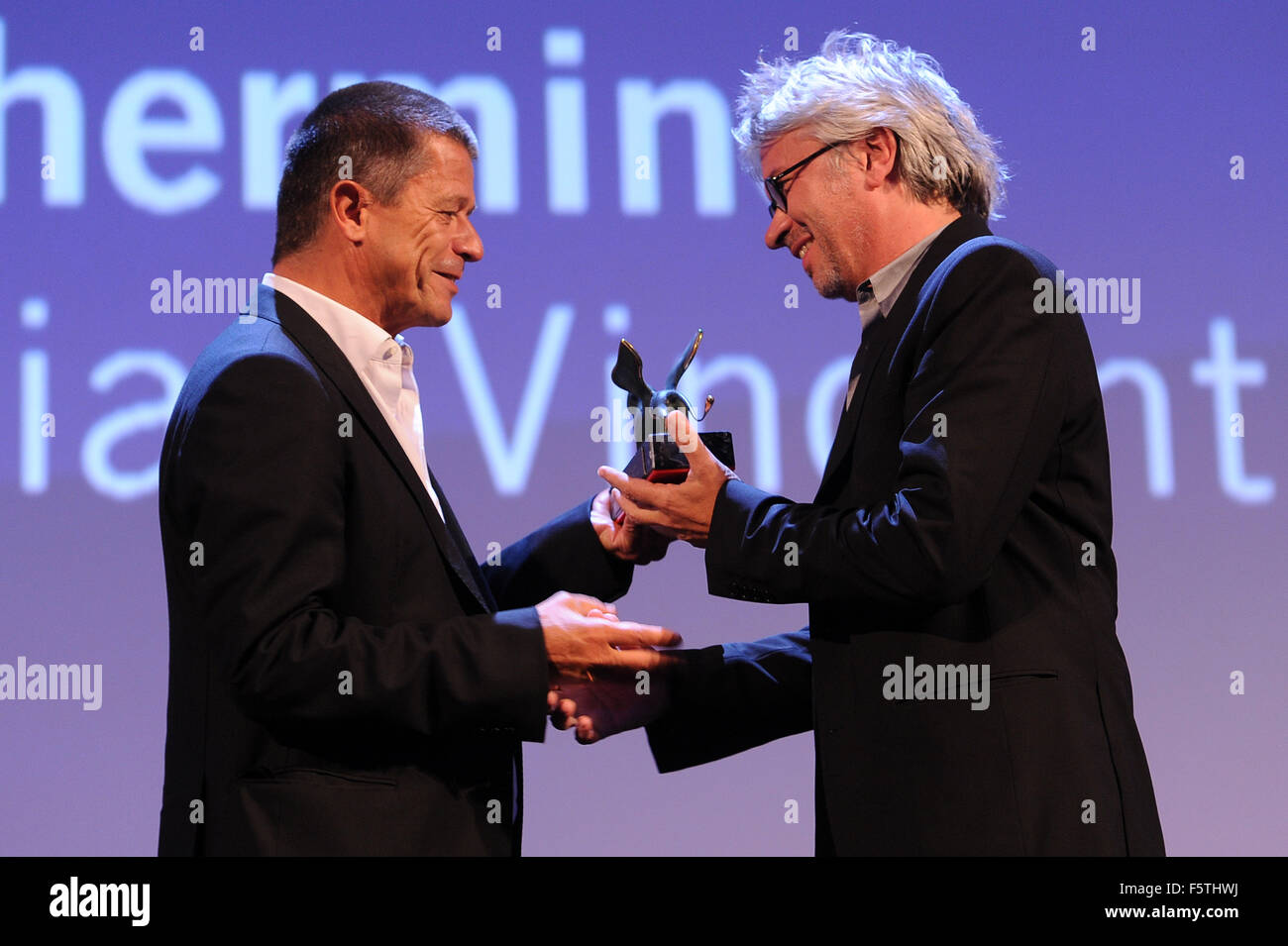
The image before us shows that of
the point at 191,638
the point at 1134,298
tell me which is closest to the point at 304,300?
the point at 191,638

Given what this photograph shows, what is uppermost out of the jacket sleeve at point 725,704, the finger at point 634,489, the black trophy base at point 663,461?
the black trophy base at point 663,461

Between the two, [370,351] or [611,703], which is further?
[611,703]

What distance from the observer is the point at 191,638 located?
2023 millimetres

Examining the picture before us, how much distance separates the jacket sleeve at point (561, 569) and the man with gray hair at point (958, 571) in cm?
41

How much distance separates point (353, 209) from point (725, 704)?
3.65ft

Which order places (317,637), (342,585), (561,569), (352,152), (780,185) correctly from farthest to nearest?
(561,569) → (780,185) → (352,152) → (342,585) → (317,637)

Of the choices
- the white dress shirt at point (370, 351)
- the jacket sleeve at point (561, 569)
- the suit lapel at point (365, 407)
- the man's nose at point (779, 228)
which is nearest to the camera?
the suit lapel at point (365, 407)

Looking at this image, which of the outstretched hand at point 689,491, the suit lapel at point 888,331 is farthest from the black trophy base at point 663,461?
the suit lapel at point 888,331

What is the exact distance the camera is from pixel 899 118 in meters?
2.29

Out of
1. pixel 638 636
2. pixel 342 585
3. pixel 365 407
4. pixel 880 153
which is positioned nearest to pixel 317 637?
pixel 342 585

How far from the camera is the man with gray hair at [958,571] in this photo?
189 cm

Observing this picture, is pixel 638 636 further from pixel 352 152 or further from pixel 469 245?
pixel 352 152

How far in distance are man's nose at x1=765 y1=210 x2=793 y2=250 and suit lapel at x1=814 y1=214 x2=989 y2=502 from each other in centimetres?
34

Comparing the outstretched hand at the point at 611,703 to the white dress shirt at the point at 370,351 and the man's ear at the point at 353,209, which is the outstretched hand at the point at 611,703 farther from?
the man's ear at the point at 353,209
